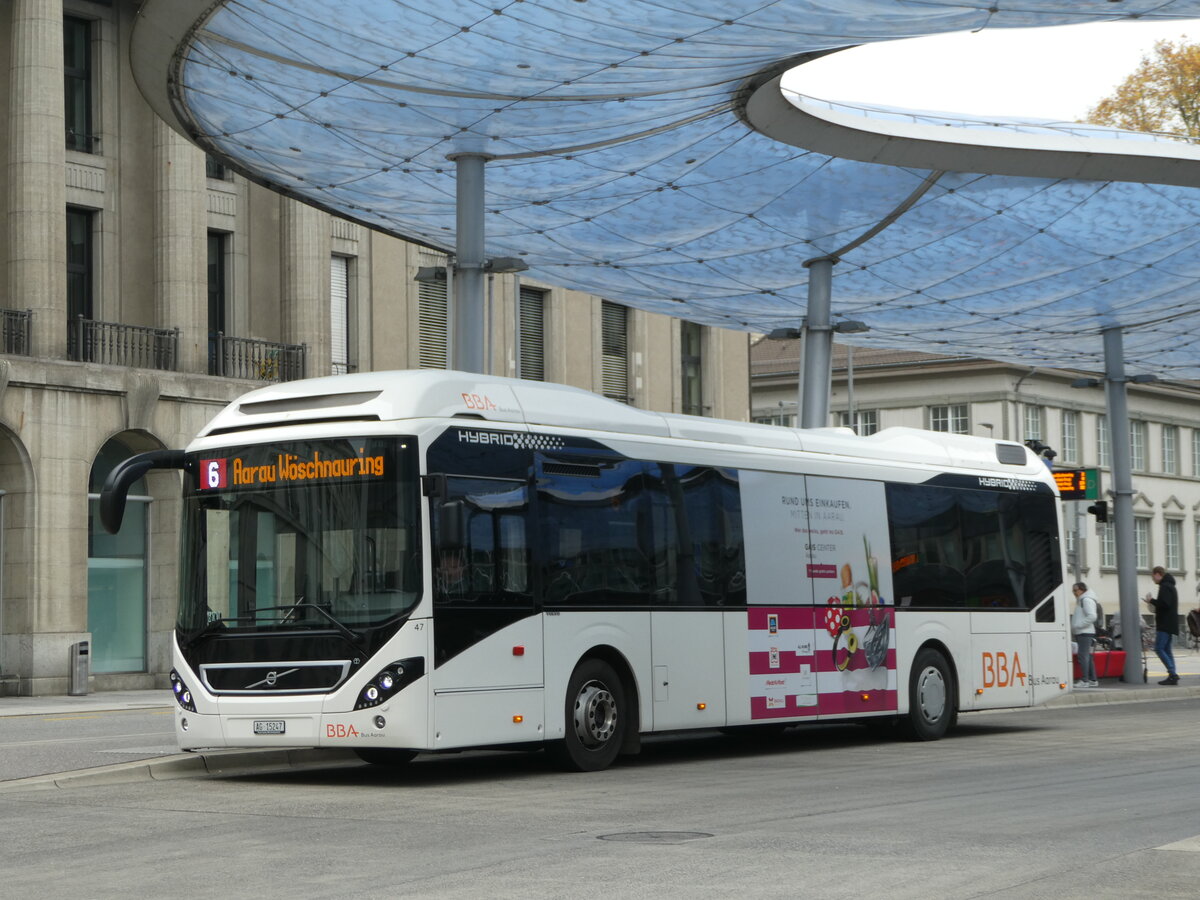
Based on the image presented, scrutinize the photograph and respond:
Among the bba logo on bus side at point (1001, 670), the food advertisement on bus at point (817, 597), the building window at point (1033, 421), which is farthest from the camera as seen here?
Answer: the building window at point (1033, 421)

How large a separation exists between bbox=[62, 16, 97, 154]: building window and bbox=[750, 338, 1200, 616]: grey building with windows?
43.5 m

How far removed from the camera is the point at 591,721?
1563cm

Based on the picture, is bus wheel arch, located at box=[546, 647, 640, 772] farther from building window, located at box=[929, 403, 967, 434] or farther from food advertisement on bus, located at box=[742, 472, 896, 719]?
building window, located at box=[929, 403, 967, 434]

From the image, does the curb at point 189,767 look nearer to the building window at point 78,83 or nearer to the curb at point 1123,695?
the curb at point 1123,695

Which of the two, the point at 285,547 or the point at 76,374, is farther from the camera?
the point at 76,374

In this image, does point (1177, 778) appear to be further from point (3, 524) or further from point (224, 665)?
point (3, 524)

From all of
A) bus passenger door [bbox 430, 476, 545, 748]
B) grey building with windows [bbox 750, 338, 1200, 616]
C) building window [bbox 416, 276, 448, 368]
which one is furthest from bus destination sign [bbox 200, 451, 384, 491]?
grey building with windows [bbox 750, 338, 1200, 616]

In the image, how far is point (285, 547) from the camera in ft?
47.8

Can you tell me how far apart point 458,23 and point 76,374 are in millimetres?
17273

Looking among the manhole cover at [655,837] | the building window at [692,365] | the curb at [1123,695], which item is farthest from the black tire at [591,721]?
the building window at [692,365]

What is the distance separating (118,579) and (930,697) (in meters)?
20.3

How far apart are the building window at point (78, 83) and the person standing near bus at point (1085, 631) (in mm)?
20572

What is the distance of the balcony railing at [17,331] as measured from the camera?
33375 mm

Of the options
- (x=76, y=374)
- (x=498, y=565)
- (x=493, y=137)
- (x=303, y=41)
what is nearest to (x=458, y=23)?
(x=303, y=41)
